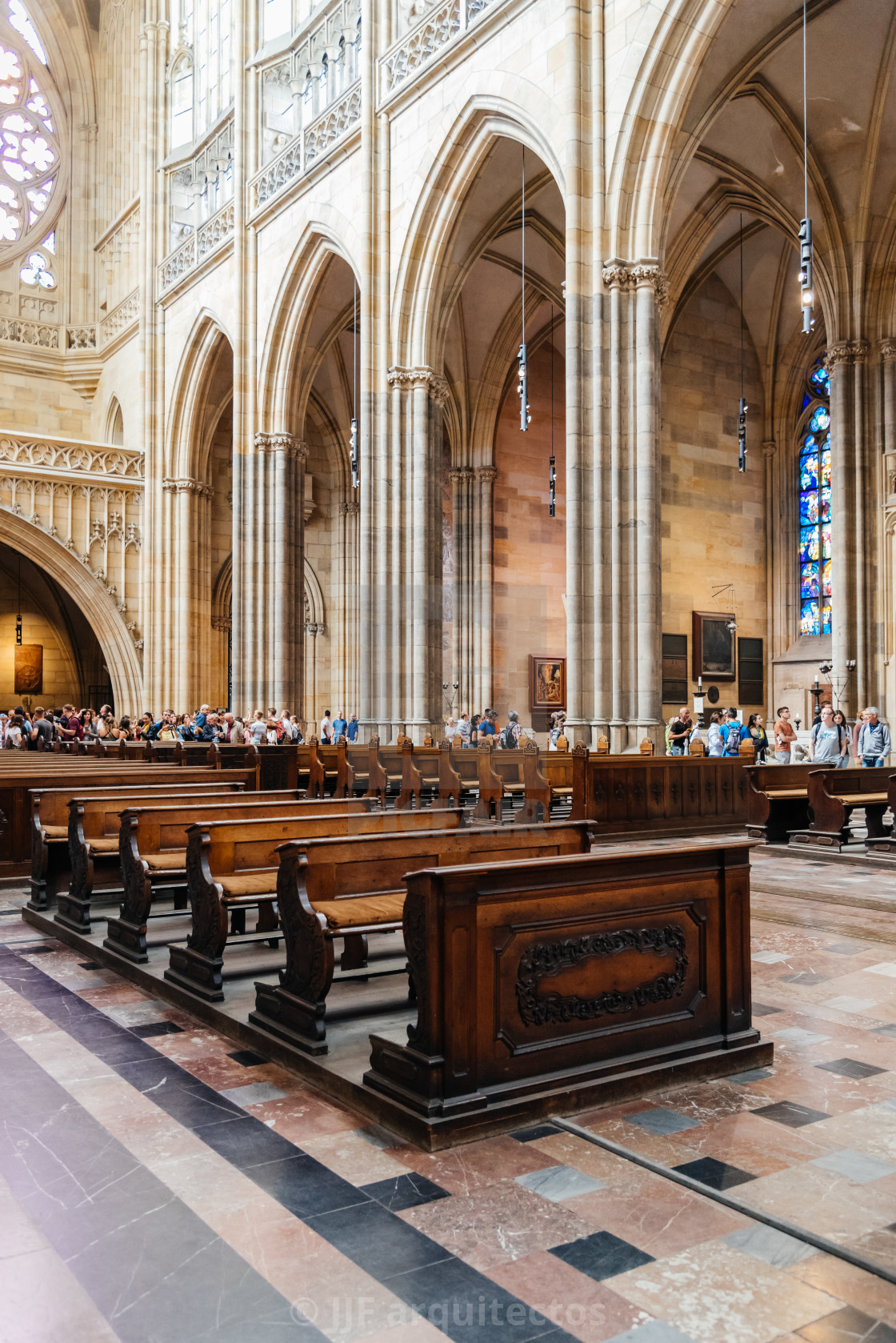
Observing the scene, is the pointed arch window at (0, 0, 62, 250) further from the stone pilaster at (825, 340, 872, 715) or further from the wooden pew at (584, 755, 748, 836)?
the wooden pew at (584, 755, 748, 836)

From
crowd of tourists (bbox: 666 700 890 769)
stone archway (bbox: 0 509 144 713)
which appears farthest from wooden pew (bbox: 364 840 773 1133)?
stone archway (bbox: 0 509 144 713)

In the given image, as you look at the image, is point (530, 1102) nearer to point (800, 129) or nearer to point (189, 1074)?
point (189, 1074)

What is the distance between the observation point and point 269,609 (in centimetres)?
2012

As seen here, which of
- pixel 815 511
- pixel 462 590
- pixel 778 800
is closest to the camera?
pixel 778 800

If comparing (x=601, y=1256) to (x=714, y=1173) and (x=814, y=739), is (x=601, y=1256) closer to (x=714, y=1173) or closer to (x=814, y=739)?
(x=714, y=1173)

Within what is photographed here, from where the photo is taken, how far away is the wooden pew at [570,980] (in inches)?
123

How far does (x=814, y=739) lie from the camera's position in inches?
481

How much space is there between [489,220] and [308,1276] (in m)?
17.6

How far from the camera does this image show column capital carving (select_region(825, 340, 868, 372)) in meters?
17.2

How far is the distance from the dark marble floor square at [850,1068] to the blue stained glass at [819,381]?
20.7 m

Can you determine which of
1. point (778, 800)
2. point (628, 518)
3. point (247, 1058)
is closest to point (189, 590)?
point (628, 518)

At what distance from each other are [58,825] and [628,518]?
23.8 ft

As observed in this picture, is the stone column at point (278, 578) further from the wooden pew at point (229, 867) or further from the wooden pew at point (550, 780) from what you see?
the wooden pew at point (229, 867)

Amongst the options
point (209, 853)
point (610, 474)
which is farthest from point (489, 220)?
point (209, 853)
